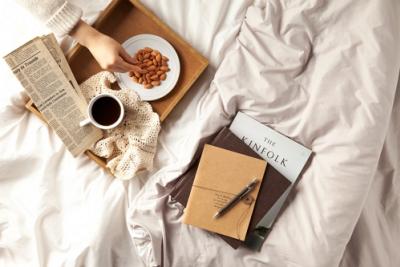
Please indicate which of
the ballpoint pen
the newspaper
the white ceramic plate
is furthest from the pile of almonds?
the ballpoint pen

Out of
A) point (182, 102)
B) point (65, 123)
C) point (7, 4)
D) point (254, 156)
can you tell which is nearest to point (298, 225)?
point (254, 156)

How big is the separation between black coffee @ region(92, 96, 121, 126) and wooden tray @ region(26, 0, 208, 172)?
3.0 inches

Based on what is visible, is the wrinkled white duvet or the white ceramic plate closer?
the wrinkled white duvet

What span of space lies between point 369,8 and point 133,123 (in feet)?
1.74

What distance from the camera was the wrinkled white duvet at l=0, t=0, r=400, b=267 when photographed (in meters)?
0.70

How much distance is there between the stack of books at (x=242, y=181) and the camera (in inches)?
28.7

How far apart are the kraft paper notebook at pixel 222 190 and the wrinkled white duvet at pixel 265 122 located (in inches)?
1.4

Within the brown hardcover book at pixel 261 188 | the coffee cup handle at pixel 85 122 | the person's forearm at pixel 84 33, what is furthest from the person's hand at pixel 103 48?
the brown hardcover book at pixel 261 188

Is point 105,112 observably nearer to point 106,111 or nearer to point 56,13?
point 106,111

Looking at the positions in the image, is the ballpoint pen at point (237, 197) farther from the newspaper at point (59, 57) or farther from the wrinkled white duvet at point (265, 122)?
the newspaper at point (59, 57)

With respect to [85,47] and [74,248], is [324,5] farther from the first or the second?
[74,248]

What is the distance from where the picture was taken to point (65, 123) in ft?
2.59

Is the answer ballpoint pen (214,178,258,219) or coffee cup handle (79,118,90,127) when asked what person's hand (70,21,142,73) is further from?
ballpoint pen (214,178,258,219)

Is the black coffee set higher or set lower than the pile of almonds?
lower
